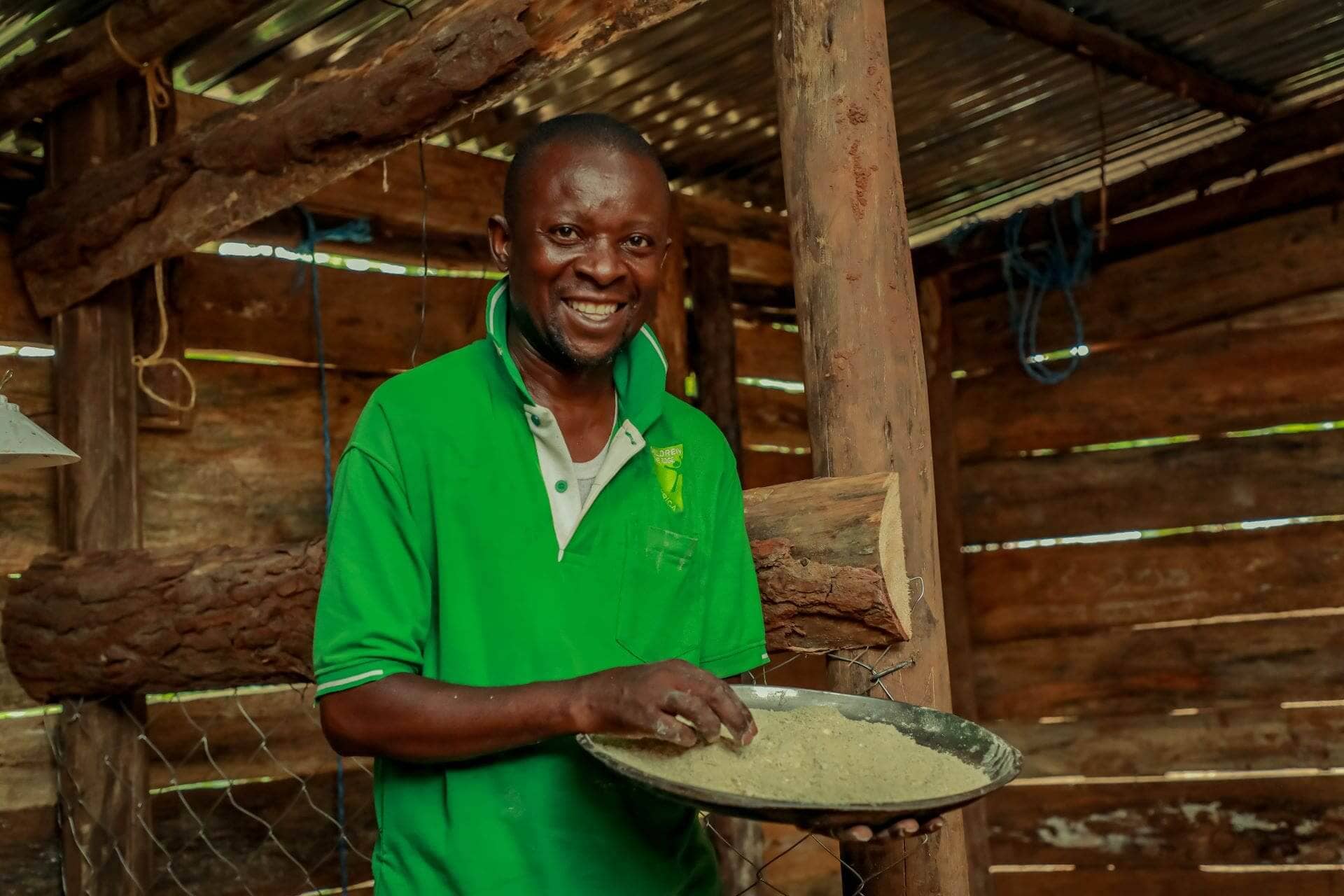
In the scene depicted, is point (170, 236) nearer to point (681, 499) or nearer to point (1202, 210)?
point (681, 499)

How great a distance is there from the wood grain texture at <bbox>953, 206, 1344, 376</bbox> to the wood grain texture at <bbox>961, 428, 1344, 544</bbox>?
1.44 feet

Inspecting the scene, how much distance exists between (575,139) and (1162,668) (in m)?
3.99

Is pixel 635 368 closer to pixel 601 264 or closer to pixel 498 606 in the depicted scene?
pixel 601 264

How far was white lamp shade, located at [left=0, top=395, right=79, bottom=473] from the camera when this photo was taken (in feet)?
8.25

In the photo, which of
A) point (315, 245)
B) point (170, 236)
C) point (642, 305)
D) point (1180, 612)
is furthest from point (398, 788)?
point (1180, 612)

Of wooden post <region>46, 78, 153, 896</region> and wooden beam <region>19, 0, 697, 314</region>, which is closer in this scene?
wooden beam <region>19, 0, 697, 314</region>

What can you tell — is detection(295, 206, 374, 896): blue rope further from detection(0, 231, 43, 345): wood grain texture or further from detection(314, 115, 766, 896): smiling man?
detection(314, 115, 766, 896): smiling man

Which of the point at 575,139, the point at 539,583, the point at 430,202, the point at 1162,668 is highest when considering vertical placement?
the point at 430,202

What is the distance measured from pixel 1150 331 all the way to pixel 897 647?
11.5 feet

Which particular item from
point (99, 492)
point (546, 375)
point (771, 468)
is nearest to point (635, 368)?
point (546, 375)

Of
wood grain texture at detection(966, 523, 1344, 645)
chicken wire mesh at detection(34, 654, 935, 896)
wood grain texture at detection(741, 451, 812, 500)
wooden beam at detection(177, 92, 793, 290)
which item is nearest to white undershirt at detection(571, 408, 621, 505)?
chicken wire mesh at detection(34, 654, 935, 896)

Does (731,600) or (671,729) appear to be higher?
(731,600)

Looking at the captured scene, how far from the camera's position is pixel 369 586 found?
6.12 feet

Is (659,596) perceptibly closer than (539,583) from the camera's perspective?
No
